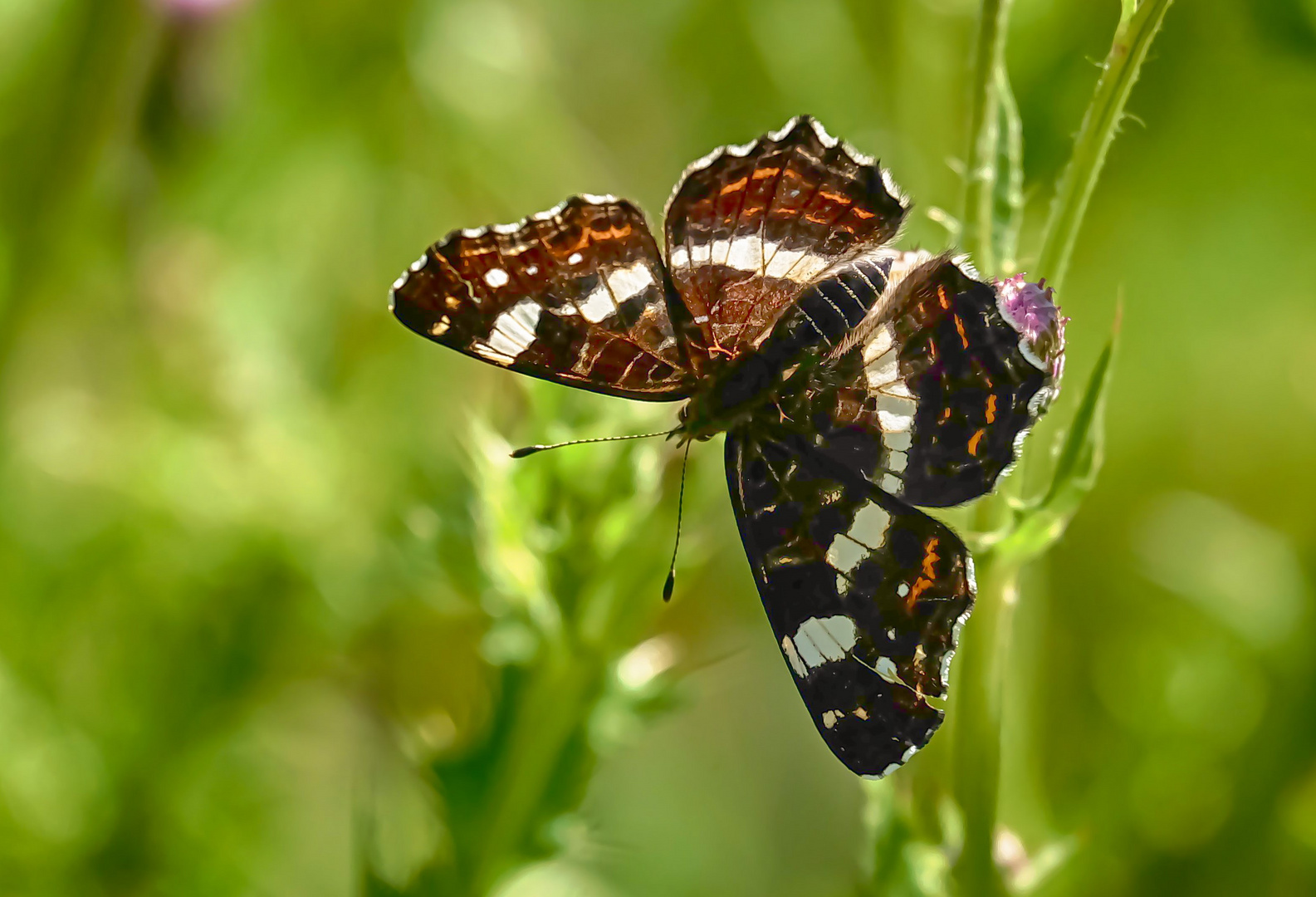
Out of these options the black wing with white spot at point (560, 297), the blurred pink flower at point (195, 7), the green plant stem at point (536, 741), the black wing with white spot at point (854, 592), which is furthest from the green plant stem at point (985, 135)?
the blurred pink flower at point (195, 7)

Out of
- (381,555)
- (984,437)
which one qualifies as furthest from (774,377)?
(381,555)

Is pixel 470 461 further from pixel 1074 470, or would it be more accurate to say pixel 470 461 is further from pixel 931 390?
pixel 1074 470

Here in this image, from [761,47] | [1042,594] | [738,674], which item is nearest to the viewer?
[1042,594]

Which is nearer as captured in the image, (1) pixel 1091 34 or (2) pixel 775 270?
(2) pixel 775 270

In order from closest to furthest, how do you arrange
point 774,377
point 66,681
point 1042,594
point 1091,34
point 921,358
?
point 921,358, point 774,377, point 1091,34, point 66,681, point 1042,594

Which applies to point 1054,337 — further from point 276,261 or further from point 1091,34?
point 276,261

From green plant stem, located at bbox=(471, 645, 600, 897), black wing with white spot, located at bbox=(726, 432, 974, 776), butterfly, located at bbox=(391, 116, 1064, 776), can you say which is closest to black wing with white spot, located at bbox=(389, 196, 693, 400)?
butterfly, located at bbox=(391, 116, 1064, 776)
